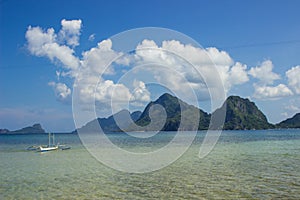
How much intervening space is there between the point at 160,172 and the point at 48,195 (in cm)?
755

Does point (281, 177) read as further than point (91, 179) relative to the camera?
No

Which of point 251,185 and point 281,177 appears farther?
point 281,177

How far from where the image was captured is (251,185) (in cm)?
1544

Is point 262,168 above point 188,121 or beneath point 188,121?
beneath

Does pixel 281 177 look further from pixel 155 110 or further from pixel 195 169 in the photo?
pixel 155 110

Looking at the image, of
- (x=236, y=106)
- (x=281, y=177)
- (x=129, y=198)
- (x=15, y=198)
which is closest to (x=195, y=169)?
(x=281, y=177)

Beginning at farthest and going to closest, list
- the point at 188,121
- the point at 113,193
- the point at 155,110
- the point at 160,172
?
the point at 160,172 → the point at 188,121 → the point at 155,110 → the point at 113,193

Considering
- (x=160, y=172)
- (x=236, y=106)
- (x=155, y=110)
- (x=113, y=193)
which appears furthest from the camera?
(x=236, y=106)

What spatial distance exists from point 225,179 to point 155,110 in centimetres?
504

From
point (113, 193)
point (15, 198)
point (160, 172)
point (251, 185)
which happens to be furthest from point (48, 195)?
point (251, 185)

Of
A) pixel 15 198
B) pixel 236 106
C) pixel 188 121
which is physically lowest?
pixel 15 198

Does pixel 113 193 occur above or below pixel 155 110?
below

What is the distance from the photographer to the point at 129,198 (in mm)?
13797

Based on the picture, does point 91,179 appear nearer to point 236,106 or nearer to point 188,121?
point 188,121
